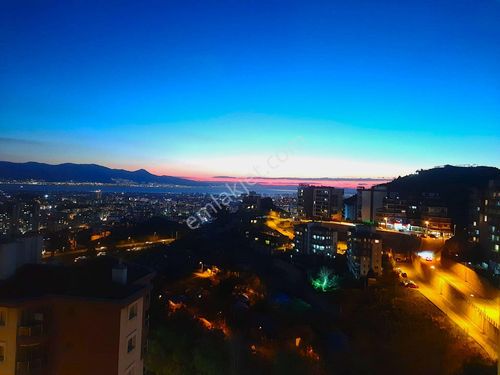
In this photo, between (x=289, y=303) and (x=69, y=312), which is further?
(x=289, y=303)

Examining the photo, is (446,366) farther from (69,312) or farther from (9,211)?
(9,211)

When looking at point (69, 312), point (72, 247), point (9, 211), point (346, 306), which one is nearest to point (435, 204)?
point (346, 306)

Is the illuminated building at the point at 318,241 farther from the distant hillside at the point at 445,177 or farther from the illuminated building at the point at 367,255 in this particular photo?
the distant hillside at the point at 445,177

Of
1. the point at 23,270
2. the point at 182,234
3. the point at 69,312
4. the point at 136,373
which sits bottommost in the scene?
the point at 182,234

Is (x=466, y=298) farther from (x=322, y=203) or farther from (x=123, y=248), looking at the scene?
(x=322, y=203)

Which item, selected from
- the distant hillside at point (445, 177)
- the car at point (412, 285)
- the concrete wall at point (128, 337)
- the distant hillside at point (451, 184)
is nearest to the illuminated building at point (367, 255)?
the car at point (412, 285)

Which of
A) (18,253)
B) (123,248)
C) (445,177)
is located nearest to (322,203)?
(445,177)

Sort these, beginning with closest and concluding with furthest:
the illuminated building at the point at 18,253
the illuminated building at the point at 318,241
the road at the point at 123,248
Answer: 1. the illuminated building at the point at 18,253
2. the road at the point at 123,248
3. the illuminated building at the point at 318,241
